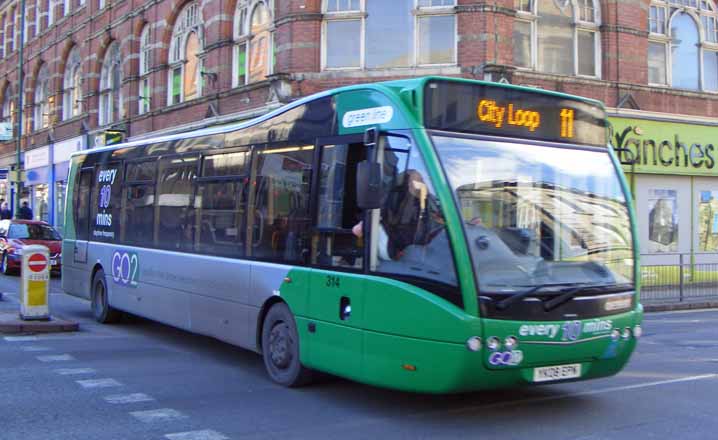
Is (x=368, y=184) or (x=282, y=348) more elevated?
(x=368, y=184)

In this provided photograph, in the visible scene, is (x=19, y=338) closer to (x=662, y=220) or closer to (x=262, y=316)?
(x=262, y=316)

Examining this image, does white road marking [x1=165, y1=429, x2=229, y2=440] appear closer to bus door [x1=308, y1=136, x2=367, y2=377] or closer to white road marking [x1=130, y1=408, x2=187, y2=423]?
white road marking [x1=130, y1=408, x2=187, y2=423]

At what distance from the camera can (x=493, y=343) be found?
19.2 ft

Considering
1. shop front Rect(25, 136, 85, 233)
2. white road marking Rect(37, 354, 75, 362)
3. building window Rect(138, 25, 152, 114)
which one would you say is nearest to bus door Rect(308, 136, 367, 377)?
white road marking Rect(37, 354, 75, 362)

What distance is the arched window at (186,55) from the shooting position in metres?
24.3

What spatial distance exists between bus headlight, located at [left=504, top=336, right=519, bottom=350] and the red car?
16.9 m

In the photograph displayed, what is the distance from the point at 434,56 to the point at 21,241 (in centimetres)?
1245

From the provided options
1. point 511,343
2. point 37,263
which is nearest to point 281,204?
point 511,343

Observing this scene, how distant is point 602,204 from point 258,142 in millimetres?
3842

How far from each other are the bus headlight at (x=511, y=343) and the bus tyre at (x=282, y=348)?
2.38 meters

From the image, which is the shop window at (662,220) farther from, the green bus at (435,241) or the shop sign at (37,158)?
the shop sign at (37,158)

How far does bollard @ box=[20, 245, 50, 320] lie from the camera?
10922 mm

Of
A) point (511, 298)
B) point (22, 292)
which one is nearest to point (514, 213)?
point (511, 298)

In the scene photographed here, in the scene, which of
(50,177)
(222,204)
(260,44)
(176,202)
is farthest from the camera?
(50,177)
